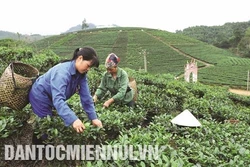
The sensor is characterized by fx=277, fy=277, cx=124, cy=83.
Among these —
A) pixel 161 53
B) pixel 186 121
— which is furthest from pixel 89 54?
pixel 161 53

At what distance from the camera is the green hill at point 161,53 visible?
40625mm

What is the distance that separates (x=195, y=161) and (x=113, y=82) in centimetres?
234

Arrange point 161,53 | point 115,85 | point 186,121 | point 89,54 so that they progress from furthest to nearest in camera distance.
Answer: point 161,53 < point 115,85 < point 186,121 < point 89,54

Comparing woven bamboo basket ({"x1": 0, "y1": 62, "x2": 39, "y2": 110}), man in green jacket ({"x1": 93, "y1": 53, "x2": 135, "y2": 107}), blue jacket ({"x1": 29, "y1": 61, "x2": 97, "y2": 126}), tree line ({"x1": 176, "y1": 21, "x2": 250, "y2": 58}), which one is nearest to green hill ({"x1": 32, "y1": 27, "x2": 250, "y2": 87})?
tree line ({"x1": 176, "y1": 21, "x2": 250, "y2": 58})

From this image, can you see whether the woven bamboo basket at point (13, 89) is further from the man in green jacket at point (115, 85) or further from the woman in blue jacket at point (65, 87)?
the man in green jacket at point (115, 85)

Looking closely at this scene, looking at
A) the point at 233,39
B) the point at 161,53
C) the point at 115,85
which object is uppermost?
the point at 115,85

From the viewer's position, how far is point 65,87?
9.25 ft

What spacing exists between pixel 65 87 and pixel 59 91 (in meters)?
0.10

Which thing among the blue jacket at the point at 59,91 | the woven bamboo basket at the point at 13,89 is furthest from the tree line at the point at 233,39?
the woven bamboo basket at the point at 13,89

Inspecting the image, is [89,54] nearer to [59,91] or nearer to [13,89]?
[59,91]

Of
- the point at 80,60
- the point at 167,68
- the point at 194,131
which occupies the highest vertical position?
the point at 80,60

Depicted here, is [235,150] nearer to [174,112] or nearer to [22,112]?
[22,112]

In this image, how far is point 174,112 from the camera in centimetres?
639

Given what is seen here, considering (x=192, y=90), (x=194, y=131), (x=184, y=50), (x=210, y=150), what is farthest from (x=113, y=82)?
(x=184, y=50)
